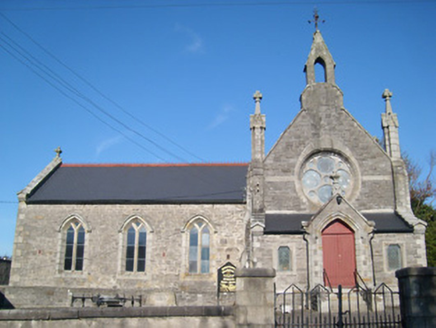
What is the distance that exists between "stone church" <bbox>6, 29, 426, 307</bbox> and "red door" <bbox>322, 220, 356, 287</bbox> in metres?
0.05

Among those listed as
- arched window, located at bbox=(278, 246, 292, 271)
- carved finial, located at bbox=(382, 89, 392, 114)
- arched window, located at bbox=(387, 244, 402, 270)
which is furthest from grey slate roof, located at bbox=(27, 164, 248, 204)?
carved finial, located at bbox=(382, 89, 392, 114)

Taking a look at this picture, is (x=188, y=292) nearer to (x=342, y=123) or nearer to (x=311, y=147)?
(x=311, y=147)

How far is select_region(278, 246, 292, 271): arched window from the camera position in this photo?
2048cm

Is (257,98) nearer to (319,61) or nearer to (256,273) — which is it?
(319,61)

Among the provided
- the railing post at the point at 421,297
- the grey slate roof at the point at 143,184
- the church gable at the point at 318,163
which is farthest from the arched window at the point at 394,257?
the railing post at the point at 421,297

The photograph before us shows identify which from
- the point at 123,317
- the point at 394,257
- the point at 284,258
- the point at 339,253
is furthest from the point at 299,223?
the point at 123,317

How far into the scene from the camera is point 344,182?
2295 cm

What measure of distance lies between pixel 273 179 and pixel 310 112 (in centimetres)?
425

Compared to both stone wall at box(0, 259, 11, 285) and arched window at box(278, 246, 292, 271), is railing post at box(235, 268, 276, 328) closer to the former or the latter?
arched window at box(278, 246, 292, 271)

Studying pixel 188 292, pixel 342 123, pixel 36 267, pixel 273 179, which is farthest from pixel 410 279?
pixel 36 267

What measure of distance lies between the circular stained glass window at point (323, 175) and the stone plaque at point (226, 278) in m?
5.56

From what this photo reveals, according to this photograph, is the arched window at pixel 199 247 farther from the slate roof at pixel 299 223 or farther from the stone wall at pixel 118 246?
the slate roof at pixel 299 223

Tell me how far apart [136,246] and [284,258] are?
9.29 metres

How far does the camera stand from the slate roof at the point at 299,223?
2050cm
